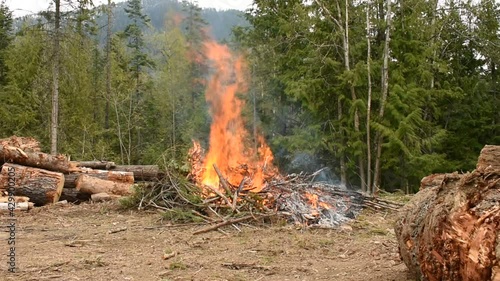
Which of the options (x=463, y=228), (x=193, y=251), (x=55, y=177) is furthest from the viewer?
(x=55, y=177)

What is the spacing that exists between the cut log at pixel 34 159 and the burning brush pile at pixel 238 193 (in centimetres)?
284

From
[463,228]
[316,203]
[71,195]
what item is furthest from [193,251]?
[71,195]

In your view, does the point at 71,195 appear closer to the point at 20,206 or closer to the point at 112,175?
the point at 112,175

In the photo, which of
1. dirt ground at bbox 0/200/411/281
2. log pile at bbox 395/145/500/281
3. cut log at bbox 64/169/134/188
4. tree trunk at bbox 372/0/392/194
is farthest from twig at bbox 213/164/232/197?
tree trunk at bbox 372/0/392/194

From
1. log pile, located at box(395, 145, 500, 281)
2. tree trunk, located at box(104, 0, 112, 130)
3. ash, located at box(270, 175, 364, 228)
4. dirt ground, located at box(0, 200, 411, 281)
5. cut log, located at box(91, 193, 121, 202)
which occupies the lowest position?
cut log, located at box(91, 193, 121, 202)

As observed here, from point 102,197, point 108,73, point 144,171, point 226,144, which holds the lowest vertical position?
point 102,197

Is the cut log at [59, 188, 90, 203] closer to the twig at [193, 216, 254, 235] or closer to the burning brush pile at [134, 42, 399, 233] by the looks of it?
the burning brush pile at [134, 42, 399, 233]

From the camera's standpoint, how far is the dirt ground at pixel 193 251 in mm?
5254

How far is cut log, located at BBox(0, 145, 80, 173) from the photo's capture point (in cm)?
1078

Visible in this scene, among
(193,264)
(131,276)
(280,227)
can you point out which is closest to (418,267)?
(193,264)

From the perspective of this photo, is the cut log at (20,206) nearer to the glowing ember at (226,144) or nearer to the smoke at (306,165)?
the glowing ember at (226,144)

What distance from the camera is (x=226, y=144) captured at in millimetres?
10695

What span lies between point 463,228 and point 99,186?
958cm

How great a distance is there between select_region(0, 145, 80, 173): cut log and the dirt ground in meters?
2.00
